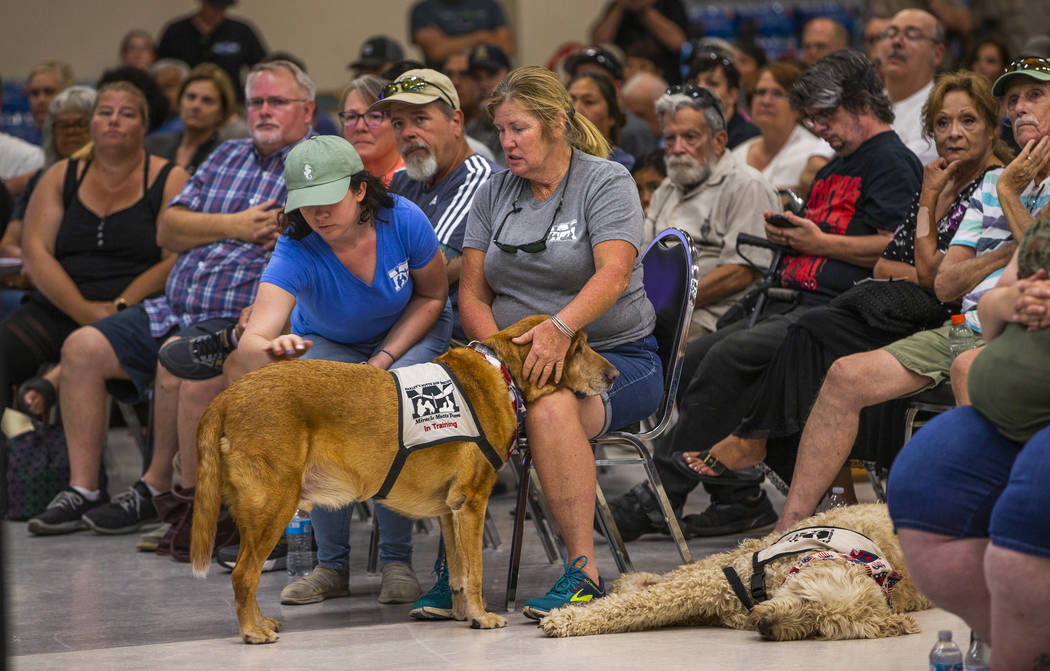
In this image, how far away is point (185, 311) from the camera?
4965 mm

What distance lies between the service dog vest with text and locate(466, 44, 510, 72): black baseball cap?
15.4 feet

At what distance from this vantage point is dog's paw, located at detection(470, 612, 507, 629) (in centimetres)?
343

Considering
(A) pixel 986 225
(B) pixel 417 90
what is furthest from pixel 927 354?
(B) pixel 417 90

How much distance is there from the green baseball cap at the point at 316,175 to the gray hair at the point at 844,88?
5.79 feet

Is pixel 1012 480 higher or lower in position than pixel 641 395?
higher

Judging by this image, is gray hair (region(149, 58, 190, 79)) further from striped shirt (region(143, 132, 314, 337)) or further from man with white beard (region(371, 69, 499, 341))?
man with white beard (region(371, 69, 499, 341))

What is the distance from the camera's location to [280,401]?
327cm

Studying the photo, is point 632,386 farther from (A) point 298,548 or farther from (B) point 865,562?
(A) point 298,548

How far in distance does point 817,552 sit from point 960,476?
881 millimetres

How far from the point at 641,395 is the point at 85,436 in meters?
2.50

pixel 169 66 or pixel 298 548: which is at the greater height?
pixel 169 66

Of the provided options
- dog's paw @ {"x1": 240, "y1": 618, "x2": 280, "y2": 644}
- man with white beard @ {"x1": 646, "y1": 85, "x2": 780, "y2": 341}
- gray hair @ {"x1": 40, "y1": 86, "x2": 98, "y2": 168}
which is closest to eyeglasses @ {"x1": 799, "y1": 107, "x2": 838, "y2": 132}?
man with white beard @ {"x1": 646, "y1": 85, "x2": 780, "y2": 341}

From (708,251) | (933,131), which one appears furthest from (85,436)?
(933,131)

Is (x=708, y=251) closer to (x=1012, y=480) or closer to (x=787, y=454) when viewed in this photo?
(x=787, y=454)
